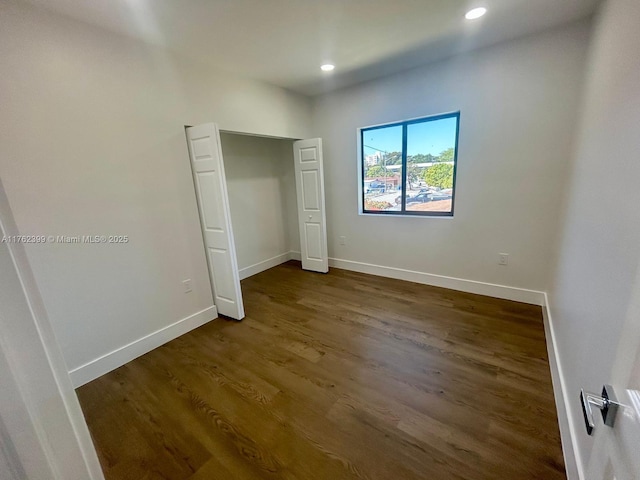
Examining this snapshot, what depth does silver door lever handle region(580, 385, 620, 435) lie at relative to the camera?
22.9 inches

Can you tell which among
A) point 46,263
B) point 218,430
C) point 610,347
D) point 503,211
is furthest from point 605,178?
point 46,263

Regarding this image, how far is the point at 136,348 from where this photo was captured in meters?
2.35

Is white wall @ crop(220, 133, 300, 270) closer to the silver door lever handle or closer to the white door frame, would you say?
the white door frame

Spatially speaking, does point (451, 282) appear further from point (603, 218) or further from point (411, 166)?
point (603, 218)

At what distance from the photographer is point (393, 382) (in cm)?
194

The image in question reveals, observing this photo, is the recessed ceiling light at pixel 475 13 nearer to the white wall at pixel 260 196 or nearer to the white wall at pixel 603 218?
the white wall at pixel 603 218

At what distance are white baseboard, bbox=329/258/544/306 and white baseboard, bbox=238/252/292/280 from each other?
1006mm

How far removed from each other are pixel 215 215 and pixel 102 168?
920mm

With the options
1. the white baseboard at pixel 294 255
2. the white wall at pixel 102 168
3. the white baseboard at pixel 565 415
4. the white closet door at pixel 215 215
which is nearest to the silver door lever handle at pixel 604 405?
the white baseboard at pixel 565 415

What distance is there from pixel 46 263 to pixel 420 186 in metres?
3.66

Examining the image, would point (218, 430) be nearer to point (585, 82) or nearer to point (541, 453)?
point (541, 453)

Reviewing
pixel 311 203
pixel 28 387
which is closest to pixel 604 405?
pixel 28 387

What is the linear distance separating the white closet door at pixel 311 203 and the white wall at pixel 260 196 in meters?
0.57

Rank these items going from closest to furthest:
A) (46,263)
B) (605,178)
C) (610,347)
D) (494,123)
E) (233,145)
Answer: (610,347)
(605,178)
(46,263)
(494,123)
(233,145)
